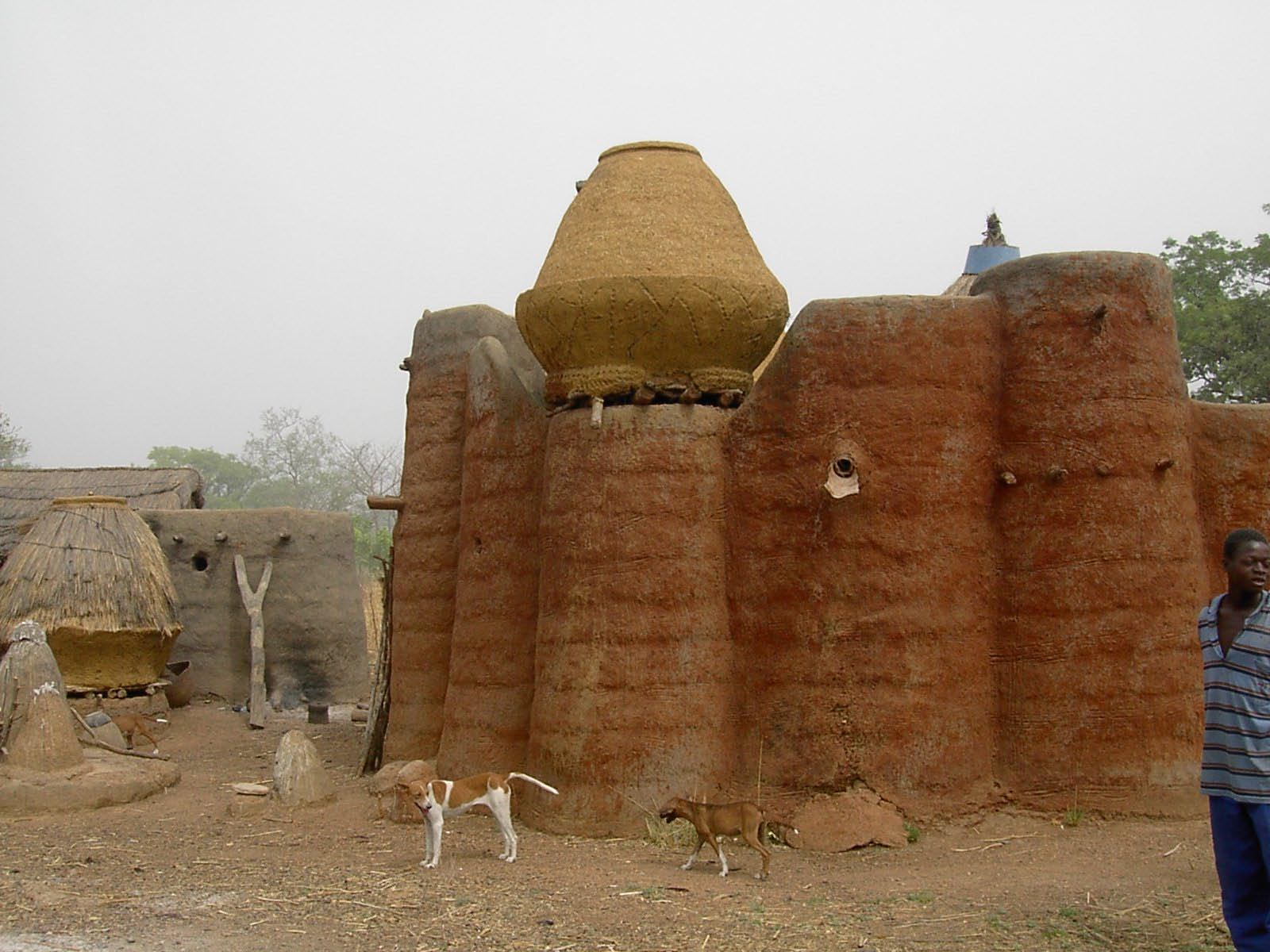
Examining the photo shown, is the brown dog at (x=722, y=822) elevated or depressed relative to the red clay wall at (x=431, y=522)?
depressed

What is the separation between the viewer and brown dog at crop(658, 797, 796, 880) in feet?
23.3

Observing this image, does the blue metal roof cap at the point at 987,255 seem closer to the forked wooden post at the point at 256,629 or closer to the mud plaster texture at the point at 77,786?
the forked wooden post at the point at 256,629

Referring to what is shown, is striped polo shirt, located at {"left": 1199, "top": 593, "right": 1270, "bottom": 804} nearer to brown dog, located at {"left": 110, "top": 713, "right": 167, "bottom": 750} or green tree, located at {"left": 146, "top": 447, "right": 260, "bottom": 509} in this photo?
brown dog, located at {"left": 110, "top": 713, "right": 167, "bottom": 750}

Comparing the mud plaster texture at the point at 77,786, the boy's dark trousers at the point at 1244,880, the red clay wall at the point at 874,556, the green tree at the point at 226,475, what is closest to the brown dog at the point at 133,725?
the mud plaster texture at the point at 77,786

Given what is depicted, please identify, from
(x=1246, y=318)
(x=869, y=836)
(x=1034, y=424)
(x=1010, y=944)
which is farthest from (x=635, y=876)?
(x=1246, y=318)

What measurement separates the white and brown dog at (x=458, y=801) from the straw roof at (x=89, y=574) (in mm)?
8243

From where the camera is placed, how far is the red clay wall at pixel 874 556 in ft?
26.4

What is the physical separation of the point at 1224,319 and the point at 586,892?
20035 millimetres

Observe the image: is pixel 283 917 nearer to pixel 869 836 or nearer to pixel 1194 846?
pixel 869 836

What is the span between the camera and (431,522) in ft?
35.3

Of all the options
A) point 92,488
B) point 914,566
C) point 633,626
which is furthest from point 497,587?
point 92,488

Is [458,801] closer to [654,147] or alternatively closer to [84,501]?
[654,147]

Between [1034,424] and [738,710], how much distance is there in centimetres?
271

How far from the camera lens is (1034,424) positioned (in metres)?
8.35
